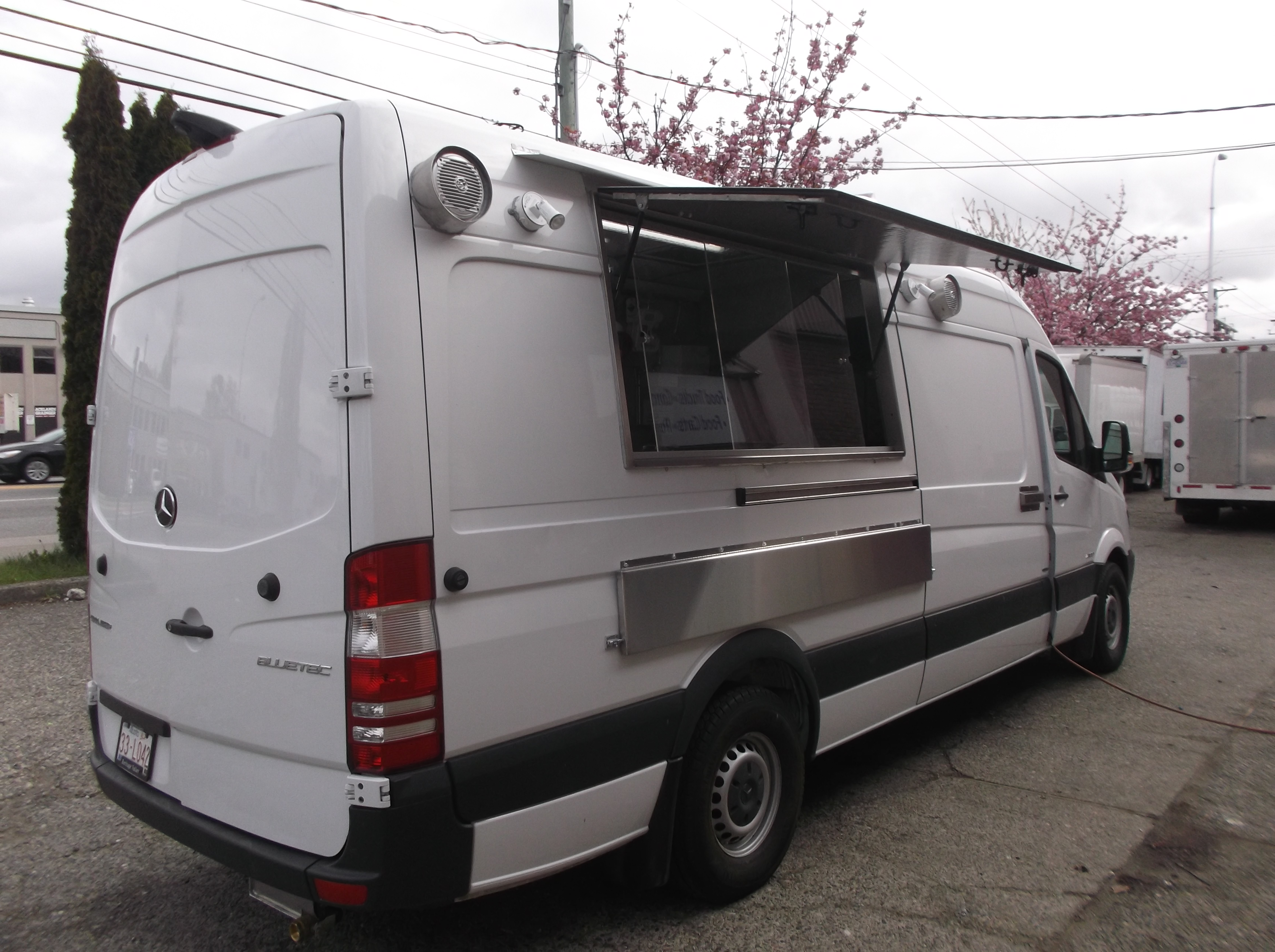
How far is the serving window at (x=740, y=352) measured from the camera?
3.22 m

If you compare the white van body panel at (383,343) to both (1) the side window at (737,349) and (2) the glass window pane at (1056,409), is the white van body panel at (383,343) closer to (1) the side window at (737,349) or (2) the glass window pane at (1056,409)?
(1) the side window at (737,349)

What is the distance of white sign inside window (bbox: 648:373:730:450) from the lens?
3.26 meters

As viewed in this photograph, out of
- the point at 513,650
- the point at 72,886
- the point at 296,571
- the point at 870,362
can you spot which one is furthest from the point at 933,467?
the point at 72,886

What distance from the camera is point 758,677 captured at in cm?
354

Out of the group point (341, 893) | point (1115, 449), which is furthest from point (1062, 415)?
point (341, 893)

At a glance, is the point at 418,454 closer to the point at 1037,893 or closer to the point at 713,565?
the point at 713,565

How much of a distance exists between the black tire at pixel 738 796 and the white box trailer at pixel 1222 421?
1394 cm

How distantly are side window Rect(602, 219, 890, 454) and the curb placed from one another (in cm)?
669

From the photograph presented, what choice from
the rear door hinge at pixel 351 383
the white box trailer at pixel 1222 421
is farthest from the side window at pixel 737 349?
the white box trailer at pixel 1222 421

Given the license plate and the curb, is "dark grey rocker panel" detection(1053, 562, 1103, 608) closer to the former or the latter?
the license plate

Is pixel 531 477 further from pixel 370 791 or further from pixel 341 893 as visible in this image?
pixel 341 893

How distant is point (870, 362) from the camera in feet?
14.1

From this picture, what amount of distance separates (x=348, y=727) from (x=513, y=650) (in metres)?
0.47

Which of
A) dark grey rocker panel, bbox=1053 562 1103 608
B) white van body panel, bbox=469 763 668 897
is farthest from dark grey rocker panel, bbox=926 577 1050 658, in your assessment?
white van body panel, bbox=469 763 668 897
